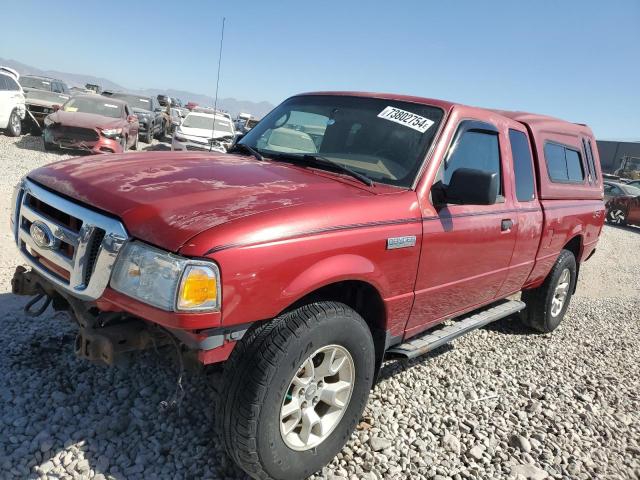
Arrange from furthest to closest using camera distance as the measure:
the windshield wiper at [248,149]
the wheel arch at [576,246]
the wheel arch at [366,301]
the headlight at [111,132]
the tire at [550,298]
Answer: the headlight at [111,132], the wheel arch at [576,246], the tire at [550,298], the windshield wiper at [248,149], the wheel arch at [366,301]

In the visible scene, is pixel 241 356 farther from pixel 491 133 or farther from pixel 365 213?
pixel 491 133

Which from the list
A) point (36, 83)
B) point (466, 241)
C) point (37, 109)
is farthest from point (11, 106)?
point (466, 241)

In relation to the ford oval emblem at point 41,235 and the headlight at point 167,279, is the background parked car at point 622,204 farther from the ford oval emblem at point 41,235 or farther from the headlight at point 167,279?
the ford oval emblem at point 41,235

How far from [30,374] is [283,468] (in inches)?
71.1

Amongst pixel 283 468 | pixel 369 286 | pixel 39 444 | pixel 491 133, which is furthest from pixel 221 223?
pixel 491 133

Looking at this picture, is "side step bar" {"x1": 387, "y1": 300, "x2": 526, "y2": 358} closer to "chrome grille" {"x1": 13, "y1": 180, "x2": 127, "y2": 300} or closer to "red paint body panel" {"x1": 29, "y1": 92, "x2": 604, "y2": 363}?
"red paint body panel" {"x1": 29, "y1": 92, "x2": 604, "y2": 363}

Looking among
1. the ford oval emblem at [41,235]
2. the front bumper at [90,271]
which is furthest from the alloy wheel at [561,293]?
the ford oval emblem at [41,235]

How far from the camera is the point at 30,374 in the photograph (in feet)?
10.2

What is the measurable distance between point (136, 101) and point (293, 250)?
1907cm

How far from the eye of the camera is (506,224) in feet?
12.1

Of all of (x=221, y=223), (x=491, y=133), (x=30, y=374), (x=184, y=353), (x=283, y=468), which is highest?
(x=491, y=133)

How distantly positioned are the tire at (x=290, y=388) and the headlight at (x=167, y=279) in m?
0.34

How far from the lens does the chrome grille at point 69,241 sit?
2131mm

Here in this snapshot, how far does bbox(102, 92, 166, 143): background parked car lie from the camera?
1810 centimetres
